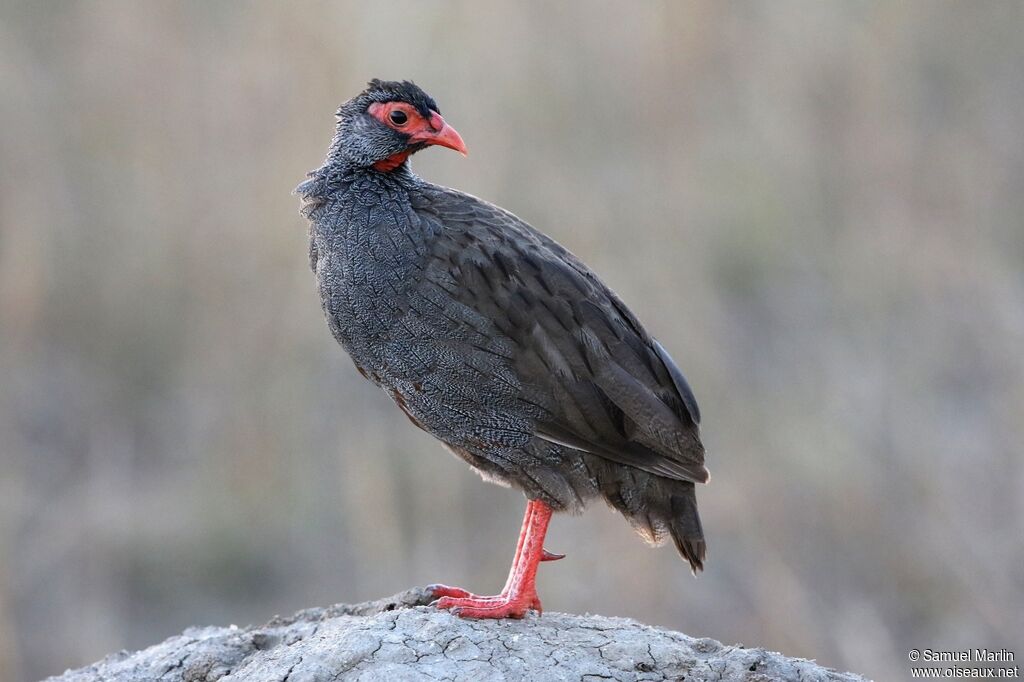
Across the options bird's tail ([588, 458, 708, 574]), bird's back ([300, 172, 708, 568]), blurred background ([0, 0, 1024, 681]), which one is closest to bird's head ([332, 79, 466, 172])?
bird's back ([300, 172, 708, 568])

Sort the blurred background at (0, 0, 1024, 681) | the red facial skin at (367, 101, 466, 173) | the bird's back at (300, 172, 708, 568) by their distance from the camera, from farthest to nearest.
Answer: the blurred background at (0, 0, 1024, 681), the red facial skin at (367, 101, 466, 173), the bird's back at (300, 172, 708, 568)

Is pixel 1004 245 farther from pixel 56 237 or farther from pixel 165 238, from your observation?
pixel 56 237

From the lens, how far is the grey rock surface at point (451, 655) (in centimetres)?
439

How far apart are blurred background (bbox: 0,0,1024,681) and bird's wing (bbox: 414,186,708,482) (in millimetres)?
2730

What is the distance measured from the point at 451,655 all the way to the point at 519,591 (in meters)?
0.45

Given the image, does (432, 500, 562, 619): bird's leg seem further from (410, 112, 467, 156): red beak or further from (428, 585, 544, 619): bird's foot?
(410, 112, 467, 156): red beak

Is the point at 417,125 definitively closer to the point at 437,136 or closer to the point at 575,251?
the point at 437,136

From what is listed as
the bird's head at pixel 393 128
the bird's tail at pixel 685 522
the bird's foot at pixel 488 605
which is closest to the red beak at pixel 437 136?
the bird's head at pixel 393 128

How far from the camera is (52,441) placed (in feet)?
30.7


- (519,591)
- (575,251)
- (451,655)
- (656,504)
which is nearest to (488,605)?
(519,591)

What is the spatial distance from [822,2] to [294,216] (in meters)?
4.76

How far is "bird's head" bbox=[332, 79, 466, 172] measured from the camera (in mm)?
5035

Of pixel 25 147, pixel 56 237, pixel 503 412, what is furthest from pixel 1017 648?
pixel 25 147

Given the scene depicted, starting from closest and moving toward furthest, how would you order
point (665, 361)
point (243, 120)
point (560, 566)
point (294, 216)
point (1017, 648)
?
point (665, 361) → point (1017, 648) → point (560, 566) → point (294, 216) → point (243, 120)
